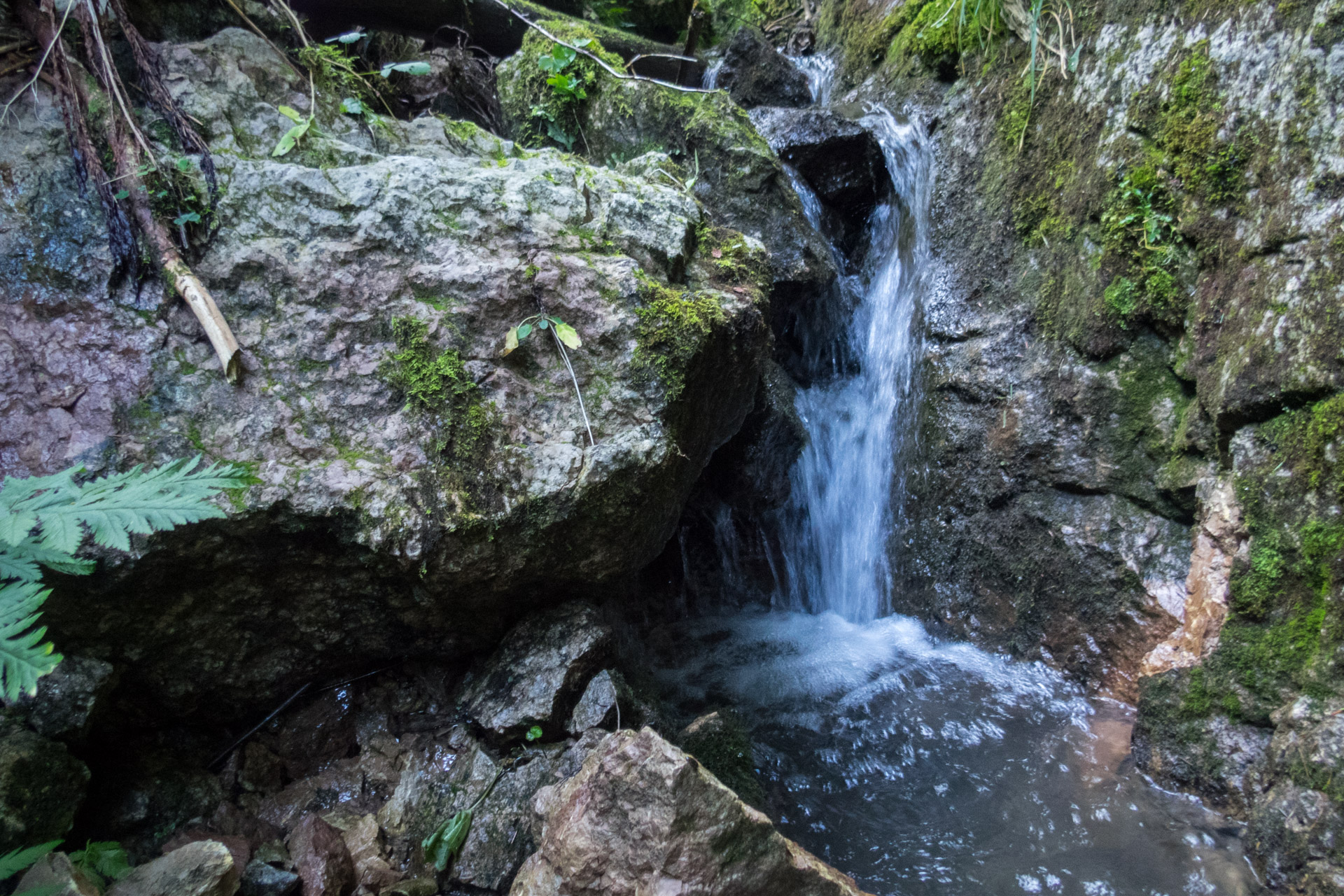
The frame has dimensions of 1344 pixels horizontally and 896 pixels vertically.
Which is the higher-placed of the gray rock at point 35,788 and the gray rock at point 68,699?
the gray rock at point 68,699

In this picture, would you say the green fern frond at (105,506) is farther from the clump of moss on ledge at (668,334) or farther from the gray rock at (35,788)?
the clump of moss on ledge at (668,334)

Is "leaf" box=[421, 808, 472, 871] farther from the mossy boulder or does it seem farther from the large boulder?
the mossy boulder

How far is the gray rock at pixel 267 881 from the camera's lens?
2242mm

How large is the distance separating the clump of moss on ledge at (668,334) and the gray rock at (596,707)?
1319 millimetres

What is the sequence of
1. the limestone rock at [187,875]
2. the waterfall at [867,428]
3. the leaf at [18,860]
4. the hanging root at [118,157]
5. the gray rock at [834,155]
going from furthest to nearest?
the gray rock at [834,155] → the waterfall at [867,428] → the hanging root at [118,157] → the limestone rock at [187,875] → the leaf at [18,860]

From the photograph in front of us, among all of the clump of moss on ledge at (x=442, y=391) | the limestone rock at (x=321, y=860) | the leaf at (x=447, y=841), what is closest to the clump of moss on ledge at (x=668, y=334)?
the clump of moss on ledge at (x=442, y=391)

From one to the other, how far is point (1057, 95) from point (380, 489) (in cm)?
465

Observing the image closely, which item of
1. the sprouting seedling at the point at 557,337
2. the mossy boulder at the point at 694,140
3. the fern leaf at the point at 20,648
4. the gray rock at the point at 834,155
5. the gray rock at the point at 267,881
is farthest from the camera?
the gray rock at the point at 834,155

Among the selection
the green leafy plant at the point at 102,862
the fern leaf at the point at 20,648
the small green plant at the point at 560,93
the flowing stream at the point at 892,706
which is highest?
the small green plant at the point at 560,93

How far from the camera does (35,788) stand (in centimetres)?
214

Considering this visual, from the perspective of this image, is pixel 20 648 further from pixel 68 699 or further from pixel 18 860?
pixel 68 699

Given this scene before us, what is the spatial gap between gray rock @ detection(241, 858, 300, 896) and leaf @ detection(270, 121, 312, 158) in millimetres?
3038

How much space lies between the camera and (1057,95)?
13.6ft

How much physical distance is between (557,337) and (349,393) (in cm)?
91
